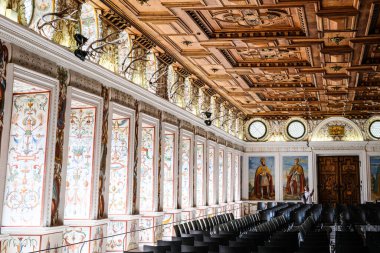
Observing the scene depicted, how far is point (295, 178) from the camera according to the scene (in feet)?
110

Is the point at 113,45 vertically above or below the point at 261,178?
above

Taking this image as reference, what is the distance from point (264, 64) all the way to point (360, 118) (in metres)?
16.6

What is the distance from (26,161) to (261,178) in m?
25.6

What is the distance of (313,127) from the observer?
112ft

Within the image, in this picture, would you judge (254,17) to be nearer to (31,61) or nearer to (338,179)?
(31,61)

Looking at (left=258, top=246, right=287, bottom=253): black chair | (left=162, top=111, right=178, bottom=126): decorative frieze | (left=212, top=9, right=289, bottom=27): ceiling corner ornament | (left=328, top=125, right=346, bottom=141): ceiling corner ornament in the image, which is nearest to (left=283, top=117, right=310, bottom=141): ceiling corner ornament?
(left=328, top=125, right=346, bottom=141): ceiling corner ornament

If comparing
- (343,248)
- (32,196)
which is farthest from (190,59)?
(343,248)

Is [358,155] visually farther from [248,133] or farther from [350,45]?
[350,45]

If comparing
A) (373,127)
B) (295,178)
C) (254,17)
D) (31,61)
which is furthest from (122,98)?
(373,127)

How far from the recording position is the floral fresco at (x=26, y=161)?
10336 mm

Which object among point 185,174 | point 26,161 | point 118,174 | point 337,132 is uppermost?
point 337,132

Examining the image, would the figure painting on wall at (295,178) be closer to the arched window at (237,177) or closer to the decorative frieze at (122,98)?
the arched window at (237,177)

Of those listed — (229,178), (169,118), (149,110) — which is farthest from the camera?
(229,178)

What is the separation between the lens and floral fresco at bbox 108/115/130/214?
1493 cm
